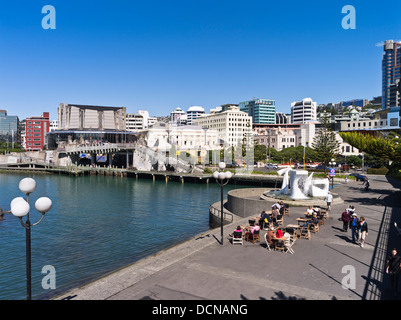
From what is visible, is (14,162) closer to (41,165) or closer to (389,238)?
(41,165)

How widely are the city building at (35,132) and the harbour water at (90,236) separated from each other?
151 m

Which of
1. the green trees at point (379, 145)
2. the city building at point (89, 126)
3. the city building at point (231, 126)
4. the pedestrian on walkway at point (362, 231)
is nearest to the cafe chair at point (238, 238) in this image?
the pedestrian on walkway at point (362, 231)

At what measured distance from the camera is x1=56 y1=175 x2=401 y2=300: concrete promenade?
10.7 meters

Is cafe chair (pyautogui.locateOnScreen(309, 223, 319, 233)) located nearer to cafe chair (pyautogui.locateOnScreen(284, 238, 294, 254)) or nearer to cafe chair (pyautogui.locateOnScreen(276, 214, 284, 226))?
cafe chair (pyautogui.locateOnScreen(276, 214, 284, 226))

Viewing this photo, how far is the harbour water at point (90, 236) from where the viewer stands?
17656 mm

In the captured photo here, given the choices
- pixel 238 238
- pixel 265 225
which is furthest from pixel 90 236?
pixel 238 238

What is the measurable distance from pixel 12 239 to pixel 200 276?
1873 centimetres

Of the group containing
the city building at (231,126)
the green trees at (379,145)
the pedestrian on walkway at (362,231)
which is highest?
the city building at (231,126)

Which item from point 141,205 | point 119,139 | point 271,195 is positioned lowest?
point 141,205

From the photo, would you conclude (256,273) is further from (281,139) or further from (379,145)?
(281,139)

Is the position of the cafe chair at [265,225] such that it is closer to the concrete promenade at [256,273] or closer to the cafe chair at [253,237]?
the concrete promenade at [256,273]

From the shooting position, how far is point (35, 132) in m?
185
